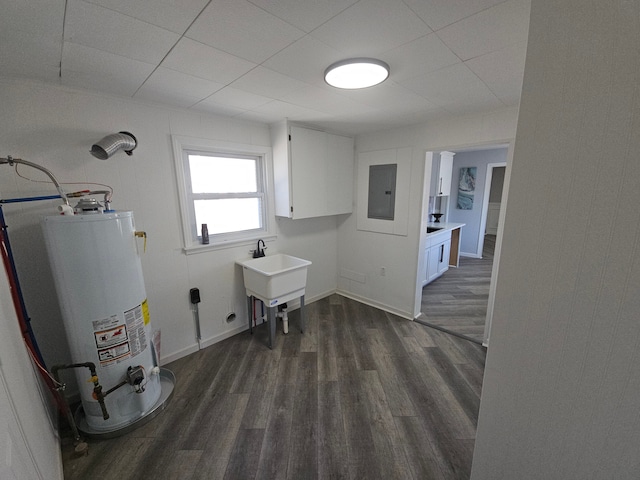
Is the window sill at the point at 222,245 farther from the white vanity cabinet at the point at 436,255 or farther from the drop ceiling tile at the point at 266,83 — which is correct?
the white vanity cabinet at the point at 436,255

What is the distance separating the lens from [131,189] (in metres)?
2.04

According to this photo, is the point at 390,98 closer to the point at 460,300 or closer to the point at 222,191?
the point at 222,191

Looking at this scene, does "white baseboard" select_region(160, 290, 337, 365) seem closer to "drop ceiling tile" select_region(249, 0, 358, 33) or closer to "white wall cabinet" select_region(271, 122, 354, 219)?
"white wall cabinet" select_region(271, 122, 354, 219)

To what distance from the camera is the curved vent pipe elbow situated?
1662 millimetres

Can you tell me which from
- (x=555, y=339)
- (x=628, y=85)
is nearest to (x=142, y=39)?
(x=628, y=85)

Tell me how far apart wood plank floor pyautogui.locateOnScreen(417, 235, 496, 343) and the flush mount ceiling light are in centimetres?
268

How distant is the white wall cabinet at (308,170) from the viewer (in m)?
2.78

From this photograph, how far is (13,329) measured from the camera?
4.19 feet

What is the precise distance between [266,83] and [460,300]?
3.67m

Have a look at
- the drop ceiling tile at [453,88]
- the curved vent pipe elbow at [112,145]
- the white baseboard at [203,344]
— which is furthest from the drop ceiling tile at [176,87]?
the white baseboard at [203,344]

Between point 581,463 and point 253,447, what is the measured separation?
5.36 ft

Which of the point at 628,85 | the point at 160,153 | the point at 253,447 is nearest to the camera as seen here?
the point at 628,85

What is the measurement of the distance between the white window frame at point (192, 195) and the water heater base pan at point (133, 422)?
1.14 metres

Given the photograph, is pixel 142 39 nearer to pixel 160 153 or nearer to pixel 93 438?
pixel 160 153
